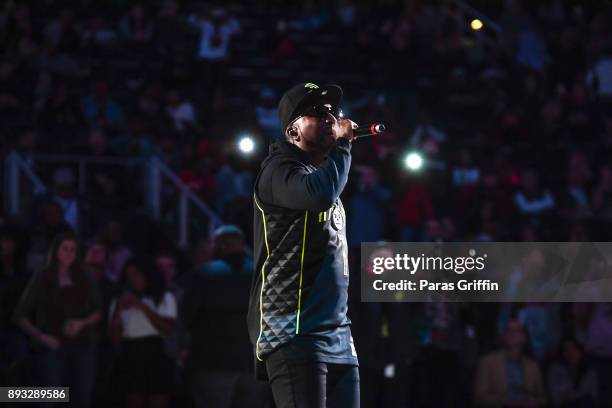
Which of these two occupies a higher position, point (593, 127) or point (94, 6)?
point (94, 6)

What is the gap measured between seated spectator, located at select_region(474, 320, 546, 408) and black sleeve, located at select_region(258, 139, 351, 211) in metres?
7.53

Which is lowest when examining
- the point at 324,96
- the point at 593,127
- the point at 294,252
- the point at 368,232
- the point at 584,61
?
the point at 294,252

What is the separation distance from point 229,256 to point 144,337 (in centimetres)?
159

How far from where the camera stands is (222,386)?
29.8 feet

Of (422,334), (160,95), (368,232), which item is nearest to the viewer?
(422,334)

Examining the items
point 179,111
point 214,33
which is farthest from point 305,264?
point 214,33

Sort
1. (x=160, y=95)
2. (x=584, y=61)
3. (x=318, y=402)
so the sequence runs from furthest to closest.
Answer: (x=584, y=61)
(x=160, y=95)
(x=318, y=402)

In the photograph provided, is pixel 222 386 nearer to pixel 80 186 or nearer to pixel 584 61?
pixel 80 186

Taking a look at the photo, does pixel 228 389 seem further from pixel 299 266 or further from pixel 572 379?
pixel 572 379

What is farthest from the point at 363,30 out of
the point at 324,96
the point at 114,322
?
the point at 324,96

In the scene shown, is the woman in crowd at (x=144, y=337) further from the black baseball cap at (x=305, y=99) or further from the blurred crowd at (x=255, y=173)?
the black baseball cap at (x=305, y=99)

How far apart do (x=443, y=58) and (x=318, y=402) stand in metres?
15.8

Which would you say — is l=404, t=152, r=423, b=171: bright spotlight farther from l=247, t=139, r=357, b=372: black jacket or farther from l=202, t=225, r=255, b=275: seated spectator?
l=247, t=139, r=357, b=372: black jacket

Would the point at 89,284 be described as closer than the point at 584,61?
Yes
